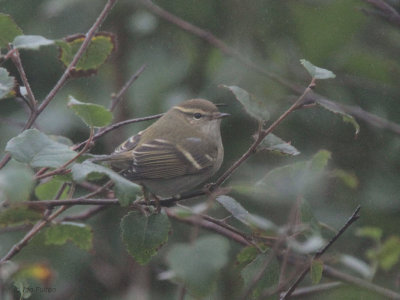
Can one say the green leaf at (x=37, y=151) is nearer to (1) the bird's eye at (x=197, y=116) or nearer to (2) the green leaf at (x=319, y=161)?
(2) the green leaf at (x=319, y=161)

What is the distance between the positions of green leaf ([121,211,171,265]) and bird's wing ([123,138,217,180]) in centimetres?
65

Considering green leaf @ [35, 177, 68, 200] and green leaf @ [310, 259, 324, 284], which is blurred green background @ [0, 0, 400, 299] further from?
green leaf @ [310, 259, 324, 284]

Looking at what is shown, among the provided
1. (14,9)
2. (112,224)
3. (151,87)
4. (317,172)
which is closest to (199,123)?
(151,87)

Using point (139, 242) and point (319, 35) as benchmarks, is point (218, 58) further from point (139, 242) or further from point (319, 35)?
point (139, 242)

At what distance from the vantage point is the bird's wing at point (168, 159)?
2330 mm

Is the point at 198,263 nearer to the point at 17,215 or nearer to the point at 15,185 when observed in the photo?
the point at 15,185

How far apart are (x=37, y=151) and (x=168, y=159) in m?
1.03

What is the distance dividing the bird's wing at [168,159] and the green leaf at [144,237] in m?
0.65

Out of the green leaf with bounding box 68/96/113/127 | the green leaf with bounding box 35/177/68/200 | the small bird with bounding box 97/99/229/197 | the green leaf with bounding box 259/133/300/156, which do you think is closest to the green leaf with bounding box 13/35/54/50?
the green leaf with bounding box 68/96/113/127

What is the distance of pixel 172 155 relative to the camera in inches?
99.7

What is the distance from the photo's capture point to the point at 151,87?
127 inches

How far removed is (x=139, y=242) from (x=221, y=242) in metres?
0.50

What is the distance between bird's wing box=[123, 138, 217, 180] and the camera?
7.64ft

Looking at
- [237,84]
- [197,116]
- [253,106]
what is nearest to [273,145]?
[253,106]
